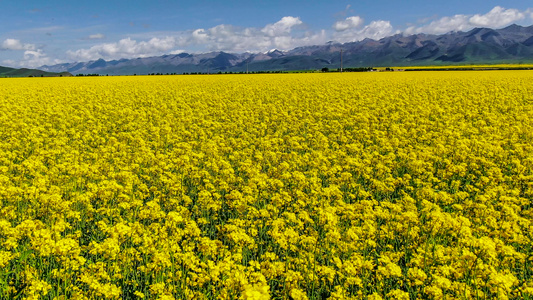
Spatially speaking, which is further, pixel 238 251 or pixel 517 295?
pixel 238 251

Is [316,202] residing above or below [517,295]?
above

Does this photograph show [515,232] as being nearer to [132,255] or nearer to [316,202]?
[316,202]

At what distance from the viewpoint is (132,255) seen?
5363 mm

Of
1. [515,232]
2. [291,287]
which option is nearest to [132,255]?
[291,287]

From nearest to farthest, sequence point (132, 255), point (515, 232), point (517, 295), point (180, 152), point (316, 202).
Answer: point (517, 295)
point (132, 255)
point (515, 232)
point (316, 202)
point (180, 152)

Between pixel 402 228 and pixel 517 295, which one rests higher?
pixel 402 228

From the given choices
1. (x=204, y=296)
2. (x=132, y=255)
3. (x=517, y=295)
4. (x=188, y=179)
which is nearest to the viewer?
(x=204, y=296)

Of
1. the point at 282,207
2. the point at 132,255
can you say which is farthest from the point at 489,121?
the point at 132,255

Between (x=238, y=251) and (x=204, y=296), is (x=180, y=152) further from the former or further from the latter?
(x=204, y=296)

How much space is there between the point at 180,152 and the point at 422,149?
766cm

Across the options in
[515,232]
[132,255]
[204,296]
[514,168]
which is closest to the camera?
[204,296]

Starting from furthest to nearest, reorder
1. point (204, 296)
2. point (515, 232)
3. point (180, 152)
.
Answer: point (180, 152) → point (515, 232) → point (204, 296)

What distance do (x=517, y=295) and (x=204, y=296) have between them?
425 cm

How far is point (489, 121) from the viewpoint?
16453 mm
